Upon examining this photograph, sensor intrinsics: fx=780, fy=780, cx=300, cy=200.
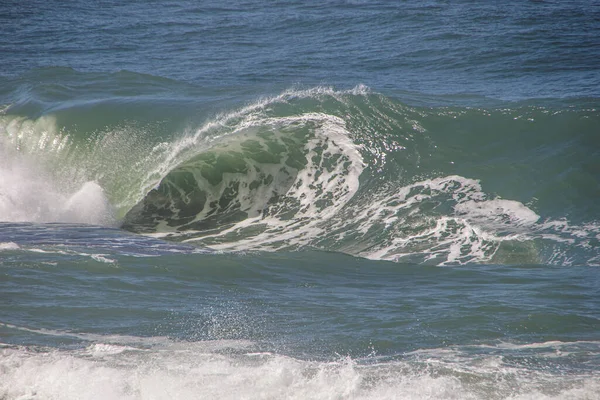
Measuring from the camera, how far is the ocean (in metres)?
5.09

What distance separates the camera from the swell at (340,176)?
927 cm

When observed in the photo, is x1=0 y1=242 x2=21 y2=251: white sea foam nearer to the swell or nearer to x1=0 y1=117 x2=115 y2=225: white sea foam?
the swell

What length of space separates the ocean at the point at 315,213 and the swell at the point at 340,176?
0.13 feet

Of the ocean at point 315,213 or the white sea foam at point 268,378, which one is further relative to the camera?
the ocean at point 315,213

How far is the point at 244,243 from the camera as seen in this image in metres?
9.84

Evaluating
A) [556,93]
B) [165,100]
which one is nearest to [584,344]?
[556,93]

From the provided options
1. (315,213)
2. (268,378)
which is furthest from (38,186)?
(268,378)

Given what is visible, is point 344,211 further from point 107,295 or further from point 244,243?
point 107,295

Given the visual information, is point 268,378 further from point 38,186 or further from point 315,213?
point 38,186

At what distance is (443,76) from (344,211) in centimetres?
748

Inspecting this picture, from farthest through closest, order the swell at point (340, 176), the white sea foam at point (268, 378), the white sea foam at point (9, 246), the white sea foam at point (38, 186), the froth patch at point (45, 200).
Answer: the white sea foam at point (38, 186) < the froth patch at point (45, 200) < the swell at point (340, 176) < the white sea foam at point (9, 246) < the white sea foam at point (268, 378)

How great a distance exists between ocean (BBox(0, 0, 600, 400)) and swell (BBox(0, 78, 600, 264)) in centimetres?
4

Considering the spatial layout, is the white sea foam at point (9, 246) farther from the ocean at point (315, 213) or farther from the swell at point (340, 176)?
the swell at point (340, 176)

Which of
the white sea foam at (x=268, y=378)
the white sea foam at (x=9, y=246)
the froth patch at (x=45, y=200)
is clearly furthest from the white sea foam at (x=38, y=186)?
the white sea foam at (x=268, y=378)
